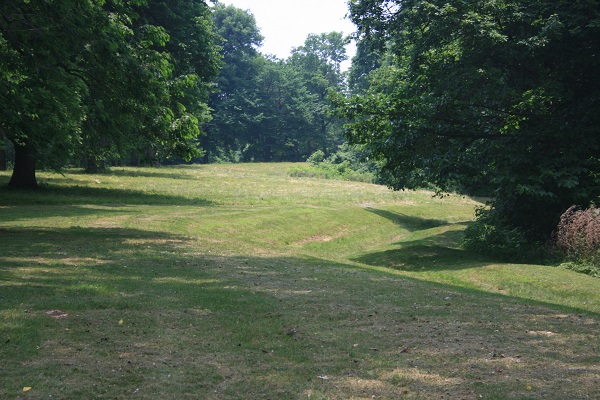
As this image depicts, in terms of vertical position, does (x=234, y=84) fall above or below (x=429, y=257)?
above

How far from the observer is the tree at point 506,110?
22.3m

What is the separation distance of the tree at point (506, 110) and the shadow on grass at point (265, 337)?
391 inches

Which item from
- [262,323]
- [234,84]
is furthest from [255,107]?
[262,323]

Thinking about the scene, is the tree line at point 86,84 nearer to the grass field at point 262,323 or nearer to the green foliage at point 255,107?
the grass field at point 262,323

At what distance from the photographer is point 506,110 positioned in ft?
78.3

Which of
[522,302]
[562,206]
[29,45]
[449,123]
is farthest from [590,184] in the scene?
[29,45]

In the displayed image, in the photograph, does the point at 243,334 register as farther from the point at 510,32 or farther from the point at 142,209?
the point at 142,209

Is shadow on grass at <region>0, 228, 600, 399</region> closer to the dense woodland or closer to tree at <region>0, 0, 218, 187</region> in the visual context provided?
tree at <region>0, 0, 218, 187</region>

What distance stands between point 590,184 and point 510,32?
22.1 ft

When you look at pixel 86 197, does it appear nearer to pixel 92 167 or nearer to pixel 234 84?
pixel 92 167

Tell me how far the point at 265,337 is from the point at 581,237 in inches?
594

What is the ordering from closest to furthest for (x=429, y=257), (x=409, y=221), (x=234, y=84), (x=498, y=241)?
1. (x=498, y=241)
2. (x=429, y=257)
3. (x=409, y=221)
4. (x=234, y=84)

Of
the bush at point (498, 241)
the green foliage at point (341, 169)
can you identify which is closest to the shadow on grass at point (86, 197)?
the bush at point (498, 241)

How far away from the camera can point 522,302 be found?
1329cm
